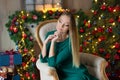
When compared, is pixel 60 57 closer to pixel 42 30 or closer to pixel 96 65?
pixel 96 65

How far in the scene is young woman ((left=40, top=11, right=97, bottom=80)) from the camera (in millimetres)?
2459

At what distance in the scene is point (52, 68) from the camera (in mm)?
2393

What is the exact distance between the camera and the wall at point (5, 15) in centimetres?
357

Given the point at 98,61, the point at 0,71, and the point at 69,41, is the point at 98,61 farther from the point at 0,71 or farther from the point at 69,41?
the point at 0,71

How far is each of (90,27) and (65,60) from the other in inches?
54.1

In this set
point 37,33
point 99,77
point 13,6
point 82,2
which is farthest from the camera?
point 82,2

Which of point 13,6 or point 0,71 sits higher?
point 13,6

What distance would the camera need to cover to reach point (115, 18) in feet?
12.1

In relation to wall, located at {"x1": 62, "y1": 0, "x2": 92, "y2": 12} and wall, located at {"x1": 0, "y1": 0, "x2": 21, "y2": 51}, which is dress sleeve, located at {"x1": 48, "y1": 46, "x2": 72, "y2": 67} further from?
wall, located at {"x1": 62, "y1": 0, "x2": 92, "y2": 12}

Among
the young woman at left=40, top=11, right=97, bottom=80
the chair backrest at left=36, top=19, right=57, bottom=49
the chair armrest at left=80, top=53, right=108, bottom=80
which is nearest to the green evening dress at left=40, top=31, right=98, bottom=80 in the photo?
the young woman at left=40, top=11, right=97, bottom=80

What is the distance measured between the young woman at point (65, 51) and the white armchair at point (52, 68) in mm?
99

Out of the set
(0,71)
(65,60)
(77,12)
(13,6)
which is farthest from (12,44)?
(65,60)

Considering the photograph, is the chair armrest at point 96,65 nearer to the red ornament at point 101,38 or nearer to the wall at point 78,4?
the red ornament at point 101,38

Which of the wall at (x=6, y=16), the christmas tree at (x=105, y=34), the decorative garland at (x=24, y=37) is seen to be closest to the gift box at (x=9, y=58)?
the decorative garland at (x=24, y=37)
